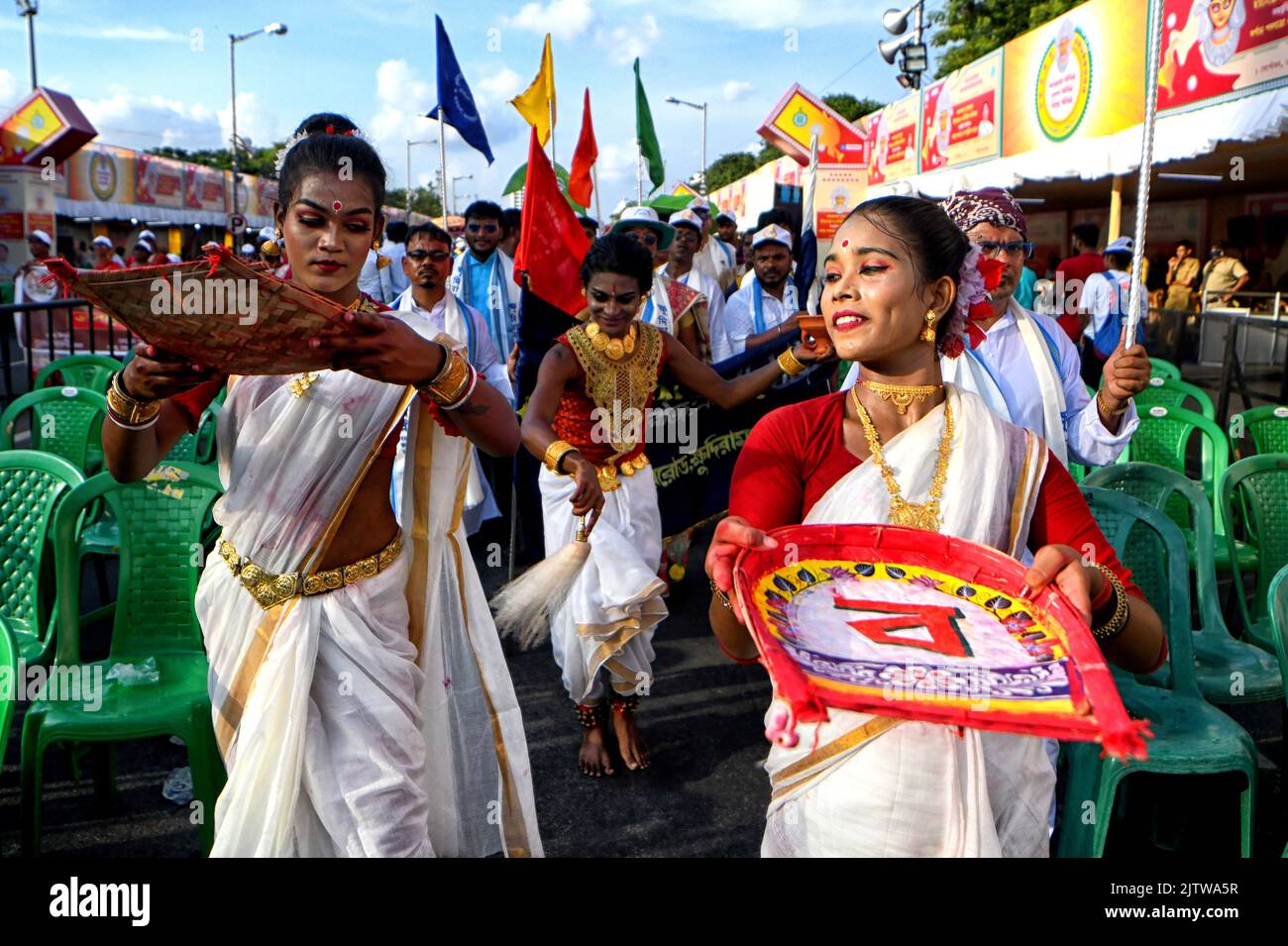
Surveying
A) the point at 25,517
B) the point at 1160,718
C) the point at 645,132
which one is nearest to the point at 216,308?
the point at 25,517

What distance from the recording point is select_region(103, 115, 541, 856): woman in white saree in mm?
2148

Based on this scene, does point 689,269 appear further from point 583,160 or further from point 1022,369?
point 1022,369

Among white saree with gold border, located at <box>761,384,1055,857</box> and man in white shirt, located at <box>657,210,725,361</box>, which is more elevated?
man in white shirt, located at <box>657,210,725,361</box>

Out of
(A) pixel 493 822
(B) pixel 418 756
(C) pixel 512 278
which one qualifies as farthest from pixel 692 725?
(C) pixel 512 278

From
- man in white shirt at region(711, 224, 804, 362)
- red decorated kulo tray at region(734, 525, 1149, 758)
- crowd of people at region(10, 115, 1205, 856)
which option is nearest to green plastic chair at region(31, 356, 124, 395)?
man in white shirt at region(711, 224, 804, 362)

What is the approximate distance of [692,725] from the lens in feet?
14.0

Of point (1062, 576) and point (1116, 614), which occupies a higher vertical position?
point (1062, 576)

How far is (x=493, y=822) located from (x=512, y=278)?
19.3ft

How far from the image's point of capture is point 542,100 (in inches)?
284

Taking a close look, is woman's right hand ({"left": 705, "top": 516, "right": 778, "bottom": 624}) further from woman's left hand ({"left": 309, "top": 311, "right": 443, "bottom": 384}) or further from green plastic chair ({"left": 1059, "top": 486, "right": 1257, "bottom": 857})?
green plastic chair ({"left": 1059, "top": 486, "right": 1257, "bottom": 857})

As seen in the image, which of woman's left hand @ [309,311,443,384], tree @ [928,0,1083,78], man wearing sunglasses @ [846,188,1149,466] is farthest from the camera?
tree @ [928,0,1083,78]

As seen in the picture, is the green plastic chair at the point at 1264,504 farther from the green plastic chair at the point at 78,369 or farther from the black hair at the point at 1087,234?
the black hair at the point at 1087,234

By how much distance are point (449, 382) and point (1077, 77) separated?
1212 centimetres

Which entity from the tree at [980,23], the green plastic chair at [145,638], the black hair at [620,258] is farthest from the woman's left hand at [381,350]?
the tree at [980,23]
